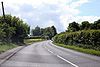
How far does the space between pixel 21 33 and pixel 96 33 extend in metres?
48.9

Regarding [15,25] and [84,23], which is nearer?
[15,25]

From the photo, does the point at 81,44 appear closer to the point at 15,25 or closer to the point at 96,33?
the point at 96,33

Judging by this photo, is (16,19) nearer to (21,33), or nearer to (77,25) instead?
(21,33)

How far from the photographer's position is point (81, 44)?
43938 mm

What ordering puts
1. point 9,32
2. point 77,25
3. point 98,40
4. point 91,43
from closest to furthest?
point 98,40 → point 91,43 → point 9,32 → point 77,25

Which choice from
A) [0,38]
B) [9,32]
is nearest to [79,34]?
[0,38]

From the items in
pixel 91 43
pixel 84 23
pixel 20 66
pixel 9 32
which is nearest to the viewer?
pixel 20 66

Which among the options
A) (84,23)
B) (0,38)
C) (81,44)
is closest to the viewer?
(81,44)

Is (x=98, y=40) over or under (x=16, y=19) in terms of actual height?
under

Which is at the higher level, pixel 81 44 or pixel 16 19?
pixel 16 19

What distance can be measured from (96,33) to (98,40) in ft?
4.22

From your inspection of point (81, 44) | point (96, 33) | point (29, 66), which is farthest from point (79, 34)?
point (29, 66)

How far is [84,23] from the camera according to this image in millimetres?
90062

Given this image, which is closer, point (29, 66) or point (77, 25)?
point (29, 66)
